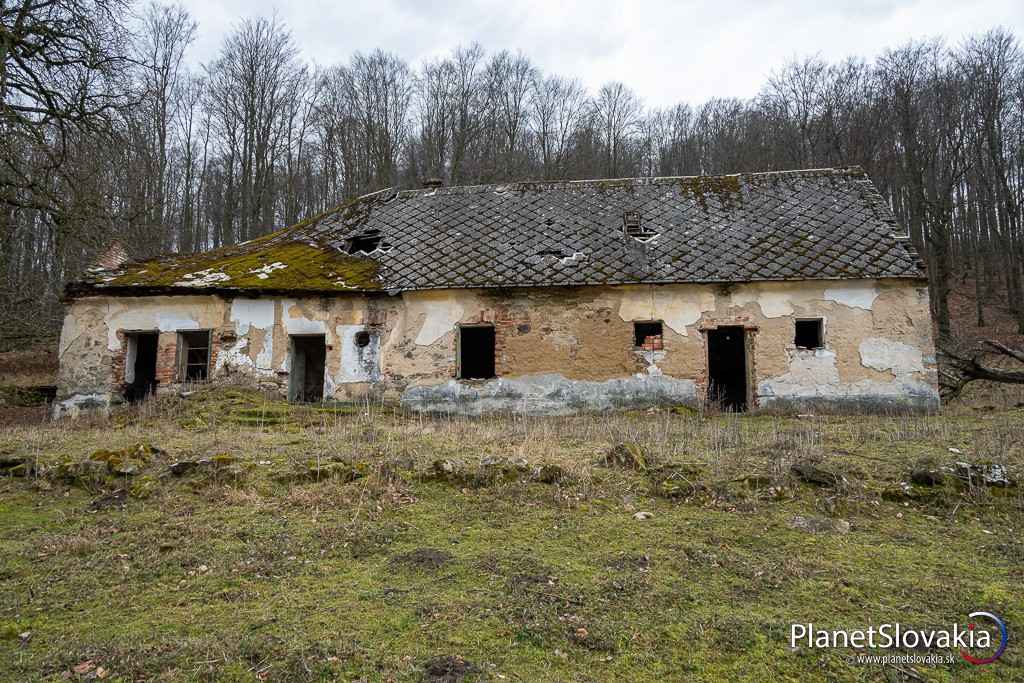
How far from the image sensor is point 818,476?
572 centimetres

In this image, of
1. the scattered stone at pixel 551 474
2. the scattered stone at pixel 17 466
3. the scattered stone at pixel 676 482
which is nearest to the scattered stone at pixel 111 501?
→ the scattered stone at pixel 17 466

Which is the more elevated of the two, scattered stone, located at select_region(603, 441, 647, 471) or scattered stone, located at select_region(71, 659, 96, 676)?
scattered stone, located at select_region(603, 441, 647, 471)

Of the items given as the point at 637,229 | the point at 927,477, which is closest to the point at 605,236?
the point at 637,229

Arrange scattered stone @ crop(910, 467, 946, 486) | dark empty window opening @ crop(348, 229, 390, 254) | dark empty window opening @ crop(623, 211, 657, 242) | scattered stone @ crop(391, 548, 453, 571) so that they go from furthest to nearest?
dark empty window opening @ crop(348, 229, 390, 254)
dark empty window opening @ crop(623, 211, 657, 242)
scattered stone @ crop(910, 467, 946, 486)
scattered stone @ crop(391, 548, 453, 571)

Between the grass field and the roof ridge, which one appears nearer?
the grass field

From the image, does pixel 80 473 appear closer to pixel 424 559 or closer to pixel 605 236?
pixel 424 559

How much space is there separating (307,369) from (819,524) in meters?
12.0

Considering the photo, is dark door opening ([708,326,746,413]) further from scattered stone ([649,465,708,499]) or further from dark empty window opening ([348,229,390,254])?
scattered stone ([649,465,708,499])

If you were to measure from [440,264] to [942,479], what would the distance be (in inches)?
375

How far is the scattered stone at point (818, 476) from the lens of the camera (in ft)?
18.6

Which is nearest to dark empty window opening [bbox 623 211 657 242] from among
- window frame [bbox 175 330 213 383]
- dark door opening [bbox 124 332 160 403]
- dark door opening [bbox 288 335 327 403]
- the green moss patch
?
the green moss patch

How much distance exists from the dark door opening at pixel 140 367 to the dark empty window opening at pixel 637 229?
33.2ft

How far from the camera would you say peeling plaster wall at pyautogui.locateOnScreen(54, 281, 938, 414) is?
11492mm

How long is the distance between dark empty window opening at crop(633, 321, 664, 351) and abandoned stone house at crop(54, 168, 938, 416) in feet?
0.13
